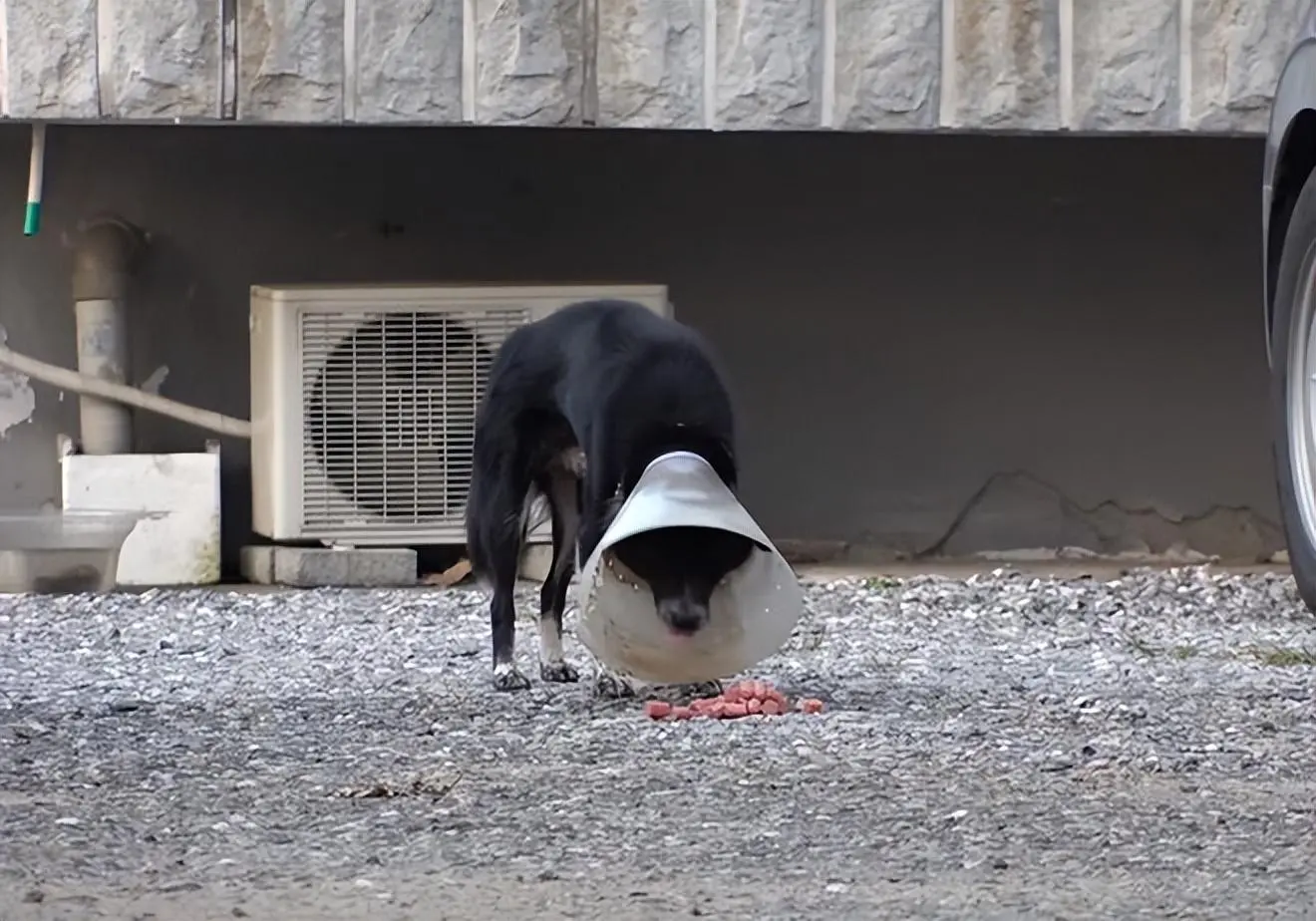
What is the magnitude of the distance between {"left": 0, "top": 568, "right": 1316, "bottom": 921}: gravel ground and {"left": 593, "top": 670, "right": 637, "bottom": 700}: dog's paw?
96mm

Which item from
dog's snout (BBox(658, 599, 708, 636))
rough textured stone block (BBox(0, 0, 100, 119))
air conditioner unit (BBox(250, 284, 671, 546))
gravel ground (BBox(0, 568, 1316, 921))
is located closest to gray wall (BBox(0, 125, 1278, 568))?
air conditioner unit (BBox(250, 284, 671, 546))

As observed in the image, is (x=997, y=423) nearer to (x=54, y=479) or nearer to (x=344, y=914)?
(x=54, y=479)

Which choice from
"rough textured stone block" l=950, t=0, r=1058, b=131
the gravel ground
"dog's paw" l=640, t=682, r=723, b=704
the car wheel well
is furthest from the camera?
"rough textured stone block" l=950, t=0, r=1058, b=131

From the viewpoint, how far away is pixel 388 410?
6996 millimetres

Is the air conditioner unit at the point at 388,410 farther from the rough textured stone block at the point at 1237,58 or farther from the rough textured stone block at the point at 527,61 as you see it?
the rough textured stone block at the point at 1237,58

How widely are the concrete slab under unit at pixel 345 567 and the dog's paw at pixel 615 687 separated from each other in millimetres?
2195

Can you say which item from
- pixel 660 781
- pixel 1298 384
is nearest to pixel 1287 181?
pixel 1298 384

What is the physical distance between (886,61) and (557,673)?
2140mm

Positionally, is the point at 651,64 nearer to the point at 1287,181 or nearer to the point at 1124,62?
the point at 1124,62

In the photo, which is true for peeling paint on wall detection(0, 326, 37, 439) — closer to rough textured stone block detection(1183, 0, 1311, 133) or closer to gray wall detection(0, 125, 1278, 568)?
gray wall detection(0, 125, 1278, 568)

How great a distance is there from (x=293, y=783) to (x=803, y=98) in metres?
3.15

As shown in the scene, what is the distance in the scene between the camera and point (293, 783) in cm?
373

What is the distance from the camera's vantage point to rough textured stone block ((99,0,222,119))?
6.14 m

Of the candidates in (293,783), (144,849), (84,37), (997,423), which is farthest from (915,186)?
(144,849)
